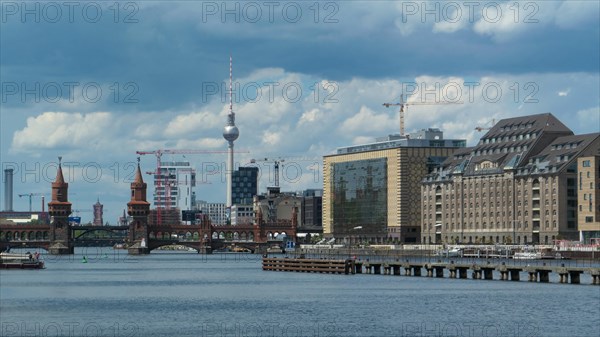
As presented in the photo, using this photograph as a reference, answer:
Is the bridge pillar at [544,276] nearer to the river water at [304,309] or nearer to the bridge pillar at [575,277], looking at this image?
the river water at [304,309]

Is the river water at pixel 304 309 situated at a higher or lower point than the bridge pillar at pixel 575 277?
lower

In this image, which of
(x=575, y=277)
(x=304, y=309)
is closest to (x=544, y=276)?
(x=575, y=277)

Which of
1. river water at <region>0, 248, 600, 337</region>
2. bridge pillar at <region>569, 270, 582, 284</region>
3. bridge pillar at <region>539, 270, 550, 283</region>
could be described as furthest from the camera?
bridge pillar at <region>539, 270, 550, 283</region>

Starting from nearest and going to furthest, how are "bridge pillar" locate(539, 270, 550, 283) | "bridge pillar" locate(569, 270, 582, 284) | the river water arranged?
the river water, "bridge pillar" locate(569, 270, 582, 284), "bridge pillar" locate(539, 270, 550, 283)

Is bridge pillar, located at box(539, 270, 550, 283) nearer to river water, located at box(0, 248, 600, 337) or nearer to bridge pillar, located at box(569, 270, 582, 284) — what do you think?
river water, located at box(0, 248, 600, 337)

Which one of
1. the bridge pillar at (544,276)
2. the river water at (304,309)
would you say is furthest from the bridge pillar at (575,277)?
the bridge pillar at (544,276)

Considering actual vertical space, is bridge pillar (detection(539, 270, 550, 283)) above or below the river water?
above

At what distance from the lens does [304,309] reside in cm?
13700

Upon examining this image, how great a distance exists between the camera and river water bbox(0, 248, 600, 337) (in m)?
114

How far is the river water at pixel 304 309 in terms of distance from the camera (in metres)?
114

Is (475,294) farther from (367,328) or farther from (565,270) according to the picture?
(367,328)

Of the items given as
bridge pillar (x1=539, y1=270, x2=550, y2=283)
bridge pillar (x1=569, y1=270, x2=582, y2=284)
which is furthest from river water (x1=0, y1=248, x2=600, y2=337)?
bridge pillar (x1=539, y1=270, x2=550, y2=283)

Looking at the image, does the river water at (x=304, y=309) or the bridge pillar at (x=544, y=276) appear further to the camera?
the bridge pillar at (x=544, y=276)

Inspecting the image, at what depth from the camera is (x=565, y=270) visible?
169 metres
